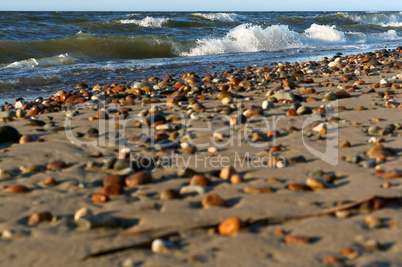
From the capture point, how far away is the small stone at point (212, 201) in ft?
6.02

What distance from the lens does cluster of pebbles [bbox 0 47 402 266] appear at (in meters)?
1.54

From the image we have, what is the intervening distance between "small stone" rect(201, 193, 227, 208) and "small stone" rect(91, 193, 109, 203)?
1.50 feet

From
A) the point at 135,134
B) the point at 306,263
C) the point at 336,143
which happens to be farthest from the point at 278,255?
the point at 135,134

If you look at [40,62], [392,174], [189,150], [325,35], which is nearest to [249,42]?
[325,35]

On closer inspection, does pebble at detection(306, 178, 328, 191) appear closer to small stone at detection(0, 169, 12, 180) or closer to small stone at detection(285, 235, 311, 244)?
small stone at detection(285, 235, 311, 244)

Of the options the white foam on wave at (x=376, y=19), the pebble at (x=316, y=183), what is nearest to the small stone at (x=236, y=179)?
the pebble at (x=316, y=183)

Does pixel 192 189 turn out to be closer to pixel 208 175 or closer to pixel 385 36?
pixel 208 175

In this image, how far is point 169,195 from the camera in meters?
1.95

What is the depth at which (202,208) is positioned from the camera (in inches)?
71.7

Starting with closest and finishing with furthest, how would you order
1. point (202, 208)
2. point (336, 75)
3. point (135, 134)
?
point (202, 208), point (135, 134), point (336, 75)

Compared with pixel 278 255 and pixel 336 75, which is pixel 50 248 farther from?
pixel 336 75

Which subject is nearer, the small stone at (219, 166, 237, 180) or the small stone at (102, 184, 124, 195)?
the small stone at (102, 184, 124, 195)

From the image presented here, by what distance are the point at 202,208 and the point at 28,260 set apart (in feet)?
2.36

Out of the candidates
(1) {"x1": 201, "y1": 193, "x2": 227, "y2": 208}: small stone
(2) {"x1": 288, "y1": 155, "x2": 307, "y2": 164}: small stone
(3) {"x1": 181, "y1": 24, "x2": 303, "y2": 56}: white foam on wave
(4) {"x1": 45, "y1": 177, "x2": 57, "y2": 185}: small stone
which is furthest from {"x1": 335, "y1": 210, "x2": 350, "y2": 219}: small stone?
(3) {"x1": 181, "y1": 24, "x2": 303, "y2": 56}: white foam on wave
